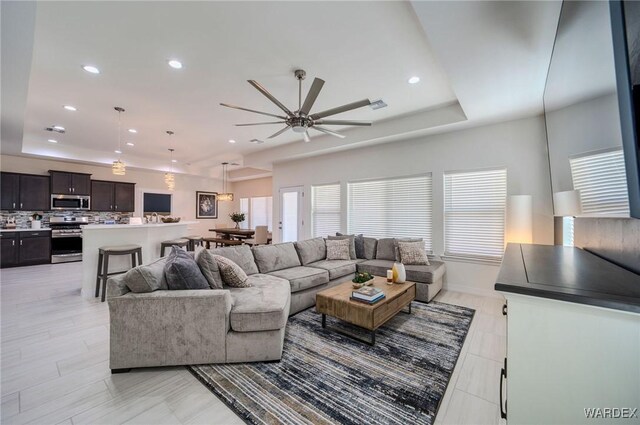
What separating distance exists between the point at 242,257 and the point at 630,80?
11.8 feet

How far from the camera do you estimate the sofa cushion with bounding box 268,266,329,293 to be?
3328 mm

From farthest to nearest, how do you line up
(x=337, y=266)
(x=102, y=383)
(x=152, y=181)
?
(x=152, y=181), (x=337, y=266), (x=102, y=383)

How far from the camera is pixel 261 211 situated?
9883 mm

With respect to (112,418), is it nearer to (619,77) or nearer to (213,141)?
(619,77)

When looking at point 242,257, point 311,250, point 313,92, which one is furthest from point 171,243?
point 313,92

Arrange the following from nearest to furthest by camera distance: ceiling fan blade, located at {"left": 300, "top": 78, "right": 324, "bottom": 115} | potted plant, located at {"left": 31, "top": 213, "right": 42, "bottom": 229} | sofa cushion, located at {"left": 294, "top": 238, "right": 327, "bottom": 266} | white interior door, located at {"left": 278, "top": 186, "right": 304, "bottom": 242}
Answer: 1. ceiling fan blade, located at {"left": 300, "top": 78, "right": 324, "bottom": 115}
2. sofa cushion, located at {"left": 294, "top": 238, "right": 327, "bottom": 266}
3. potted plant, located at {"left": 31, "top": 213, "right": 42, "bottom": 229}
4. white interior door, located at {"left": 278, "top": 186, "right": 304, "bottom": 242}

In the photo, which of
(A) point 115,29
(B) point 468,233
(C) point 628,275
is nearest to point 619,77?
(C) point 628,275

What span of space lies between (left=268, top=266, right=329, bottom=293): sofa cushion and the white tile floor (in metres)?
1.51

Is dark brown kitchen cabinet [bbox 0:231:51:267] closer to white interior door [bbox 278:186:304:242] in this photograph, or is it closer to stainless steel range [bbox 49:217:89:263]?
stainless steel range [bbox 49:217:89:263]

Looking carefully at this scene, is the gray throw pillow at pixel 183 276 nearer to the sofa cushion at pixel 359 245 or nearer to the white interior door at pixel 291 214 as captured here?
the sofa cushion at pixel 359 245

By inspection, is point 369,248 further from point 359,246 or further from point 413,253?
point 413,253

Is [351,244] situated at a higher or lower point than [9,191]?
lower

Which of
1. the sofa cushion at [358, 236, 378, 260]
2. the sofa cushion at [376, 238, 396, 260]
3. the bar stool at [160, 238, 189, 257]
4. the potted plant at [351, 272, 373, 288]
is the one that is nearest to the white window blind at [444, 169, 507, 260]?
the sofa cushion at [376, 238, 396, 260]

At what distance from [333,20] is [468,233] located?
3824 millimetres
